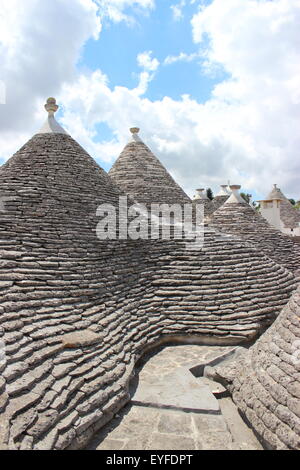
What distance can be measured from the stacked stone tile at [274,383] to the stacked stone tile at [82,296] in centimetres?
158

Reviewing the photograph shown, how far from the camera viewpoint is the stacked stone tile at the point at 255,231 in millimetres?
10836

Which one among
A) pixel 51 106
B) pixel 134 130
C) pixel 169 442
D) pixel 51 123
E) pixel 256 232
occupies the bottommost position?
pixel 169 442

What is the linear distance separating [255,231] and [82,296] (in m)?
7.13

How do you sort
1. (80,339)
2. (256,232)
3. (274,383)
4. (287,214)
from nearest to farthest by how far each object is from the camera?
(274,383) → (80,339) → (256,232) → (287,214)

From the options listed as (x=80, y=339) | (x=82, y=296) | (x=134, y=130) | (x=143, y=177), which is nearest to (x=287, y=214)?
(x=134, y=130)

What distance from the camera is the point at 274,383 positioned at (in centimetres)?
421

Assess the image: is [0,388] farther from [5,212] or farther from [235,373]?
[5,212]

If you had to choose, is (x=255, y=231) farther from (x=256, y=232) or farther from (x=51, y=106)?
(x=51, y=106)

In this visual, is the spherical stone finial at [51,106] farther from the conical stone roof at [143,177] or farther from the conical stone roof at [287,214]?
the conical stone roof at [287,214]

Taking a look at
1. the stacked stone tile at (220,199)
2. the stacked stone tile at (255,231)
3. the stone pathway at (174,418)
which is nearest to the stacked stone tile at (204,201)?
the stacked stone tile at (220,199)

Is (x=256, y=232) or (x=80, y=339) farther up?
(x=256, y=232)

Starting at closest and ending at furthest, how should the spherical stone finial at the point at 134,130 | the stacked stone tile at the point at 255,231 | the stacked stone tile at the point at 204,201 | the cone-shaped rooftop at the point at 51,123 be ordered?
the cone-shaped rooftop at the point at 51,123
the stacked stone tile at the point at 255,231
the spherical stone finial at the point at 134,130
the stacked stone tile at the point at 204,201
